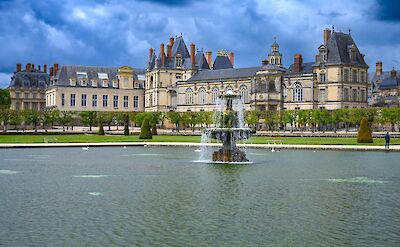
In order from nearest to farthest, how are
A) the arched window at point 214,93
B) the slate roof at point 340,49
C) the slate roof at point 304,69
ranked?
the slate roof at point 340,49
the slate roof at point 304,69
the arched window at point 214,93

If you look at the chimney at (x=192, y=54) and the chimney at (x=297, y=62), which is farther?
the chimney at (x=192, y=54)

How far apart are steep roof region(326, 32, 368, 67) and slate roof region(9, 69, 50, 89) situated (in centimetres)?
5203

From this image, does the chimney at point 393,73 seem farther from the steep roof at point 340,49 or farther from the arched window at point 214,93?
the arched window at point 214,93

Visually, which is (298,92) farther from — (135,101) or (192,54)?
(135,101)

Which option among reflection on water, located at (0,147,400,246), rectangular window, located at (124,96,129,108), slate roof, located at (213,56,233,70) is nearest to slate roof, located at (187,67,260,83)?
slate roof, located at (213,56,233,70)

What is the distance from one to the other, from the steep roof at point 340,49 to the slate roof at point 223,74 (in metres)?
9.74

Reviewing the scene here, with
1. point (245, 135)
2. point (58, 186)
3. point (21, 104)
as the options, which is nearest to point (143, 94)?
point (21, 104)

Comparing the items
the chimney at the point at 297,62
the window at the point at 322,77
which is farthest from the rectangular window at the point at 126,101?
the window at the point at 322,77

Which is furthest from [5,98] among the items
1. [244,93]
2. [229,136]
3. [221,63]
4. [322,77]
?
[229,136]

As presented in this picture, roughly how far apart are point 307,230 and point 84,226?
4362 mm

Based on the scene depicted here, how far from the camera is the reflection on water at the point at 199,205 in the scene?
35.1ft

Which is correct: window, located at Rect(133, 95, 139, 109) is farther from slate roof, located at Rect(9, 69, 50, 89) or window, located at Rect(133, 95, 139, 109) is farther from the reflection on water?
the reflection on water

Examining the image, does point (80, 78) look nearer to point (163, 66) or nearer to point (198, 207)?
point (163, 66)

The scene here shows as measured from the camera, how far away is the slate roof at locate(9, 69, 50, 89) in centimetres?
9994
